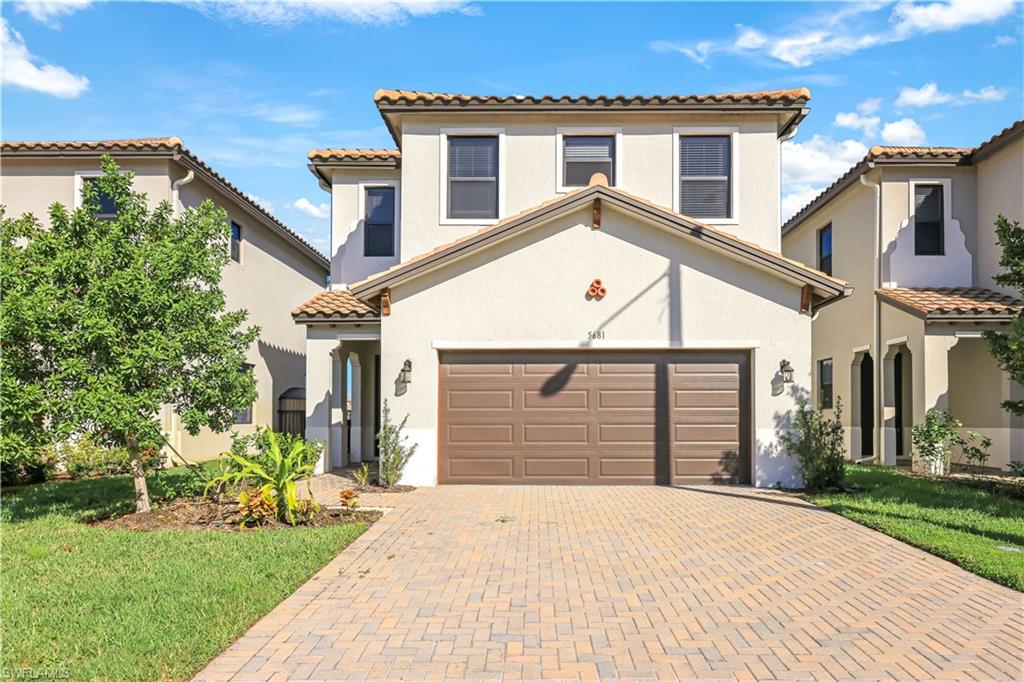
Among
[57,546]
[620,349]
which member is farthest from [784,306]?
[57,546]

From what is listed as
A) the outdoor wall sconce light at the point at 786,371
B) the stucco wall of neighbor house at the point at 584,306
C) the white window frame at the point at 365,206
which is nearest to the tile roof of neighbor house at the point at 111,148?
the white window frame at the point at 365,206

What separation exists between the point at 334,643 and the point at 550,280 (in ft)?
28.9

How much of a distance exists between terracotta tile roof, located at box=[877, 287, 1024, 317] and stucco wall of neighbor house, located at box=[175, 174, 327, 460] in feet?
48.6

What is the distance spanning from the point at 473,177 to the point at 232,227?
8060mm

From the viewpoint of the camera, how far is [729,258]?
1313 cm

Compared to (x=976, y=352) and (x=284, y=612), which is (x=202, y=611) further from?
(x=976, y=352)

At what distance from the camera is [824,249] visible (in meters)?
21.1

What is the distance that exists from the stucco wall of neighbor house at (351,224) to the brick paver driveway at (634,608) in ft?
28.1

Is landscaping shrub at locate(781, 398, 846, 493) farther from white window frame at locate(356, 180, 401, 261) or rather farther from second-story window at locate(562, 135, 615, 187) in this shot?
white window frame at locate(356, 180, 401, 261)

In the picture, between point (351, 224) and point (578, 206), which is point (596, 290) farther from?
point (351, 224)

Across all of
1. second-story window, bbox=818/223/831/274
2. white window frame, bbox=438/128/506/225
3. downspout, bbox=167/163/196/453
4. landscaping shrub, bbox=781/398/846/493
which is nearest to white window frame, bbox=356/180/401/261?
white window frame, bbox=438/128/506/225

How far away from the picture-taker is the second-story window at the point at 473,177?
15258 mm

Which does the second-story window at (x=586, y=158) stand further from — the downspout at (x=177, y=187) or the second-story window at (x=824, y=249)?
the second-story window at (x=824, y=249)

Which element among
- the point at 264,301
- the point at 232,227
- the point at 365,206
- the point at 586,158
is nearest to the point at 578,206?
the point at 586,158
